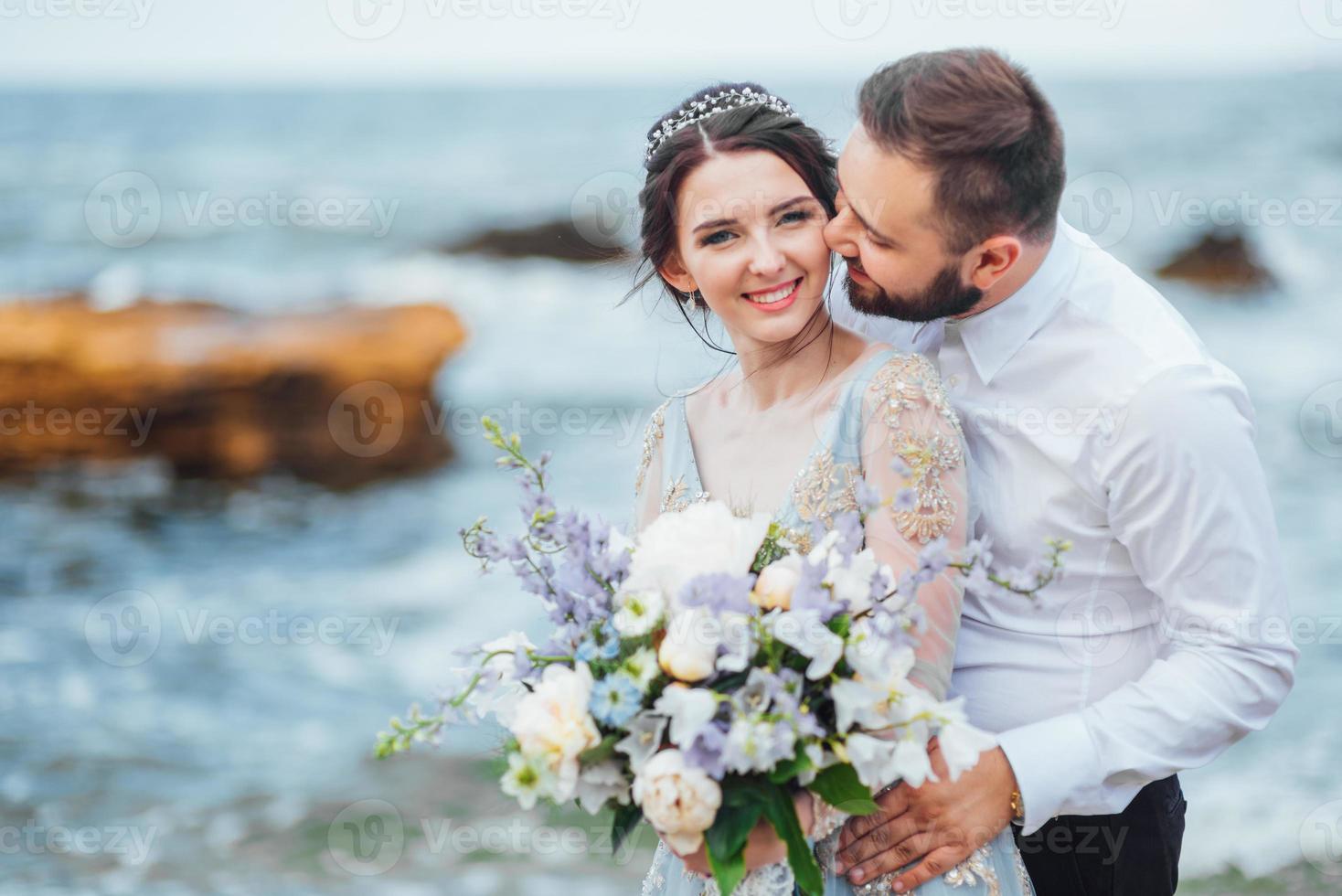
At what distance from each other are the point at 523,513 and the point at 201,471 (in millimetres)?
12420

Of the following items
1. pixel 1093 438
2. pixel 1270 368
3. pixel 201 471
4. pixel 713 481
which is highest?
pixel 201 471

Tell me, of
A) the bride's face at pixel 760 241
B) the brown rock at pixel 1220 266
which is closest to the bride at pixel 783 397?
the bride's face at pixel 760 241

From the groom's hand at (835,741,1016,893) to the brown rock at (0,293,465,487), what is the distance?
11572 millimetres

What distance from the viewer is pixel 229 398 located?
14.0m

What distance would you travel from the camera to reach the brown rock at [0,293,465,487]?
12867 millimetres

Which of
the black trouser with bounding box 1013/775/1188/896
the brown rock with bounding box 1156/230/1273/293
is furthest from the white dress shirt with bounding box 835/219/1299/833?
the brown rock with bounding box 1156/230/1273/293

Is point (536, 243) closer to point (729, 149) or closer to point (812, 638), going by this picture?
point (729, 149)

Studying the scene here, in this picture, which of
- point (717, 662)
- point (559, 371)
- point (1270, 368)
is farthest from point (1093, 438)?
point (559, 371)

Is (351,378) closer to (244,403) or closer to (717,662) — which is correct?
(244,403)

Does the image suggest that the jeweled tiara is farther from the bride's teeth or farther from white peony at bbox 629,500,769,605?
white peony at bbox 629,500,769,605

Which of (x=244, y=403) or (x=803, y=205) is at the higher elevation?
(x=244, y=403)

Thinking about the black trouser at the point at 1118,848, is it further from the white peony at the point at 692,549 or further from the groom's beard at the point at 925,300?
the white peony at the point at 692,549

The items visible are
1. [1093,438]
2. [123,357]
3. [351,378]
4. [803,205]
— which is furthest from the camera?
[351,378]

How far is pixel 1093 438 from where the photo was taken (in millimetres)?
2479
